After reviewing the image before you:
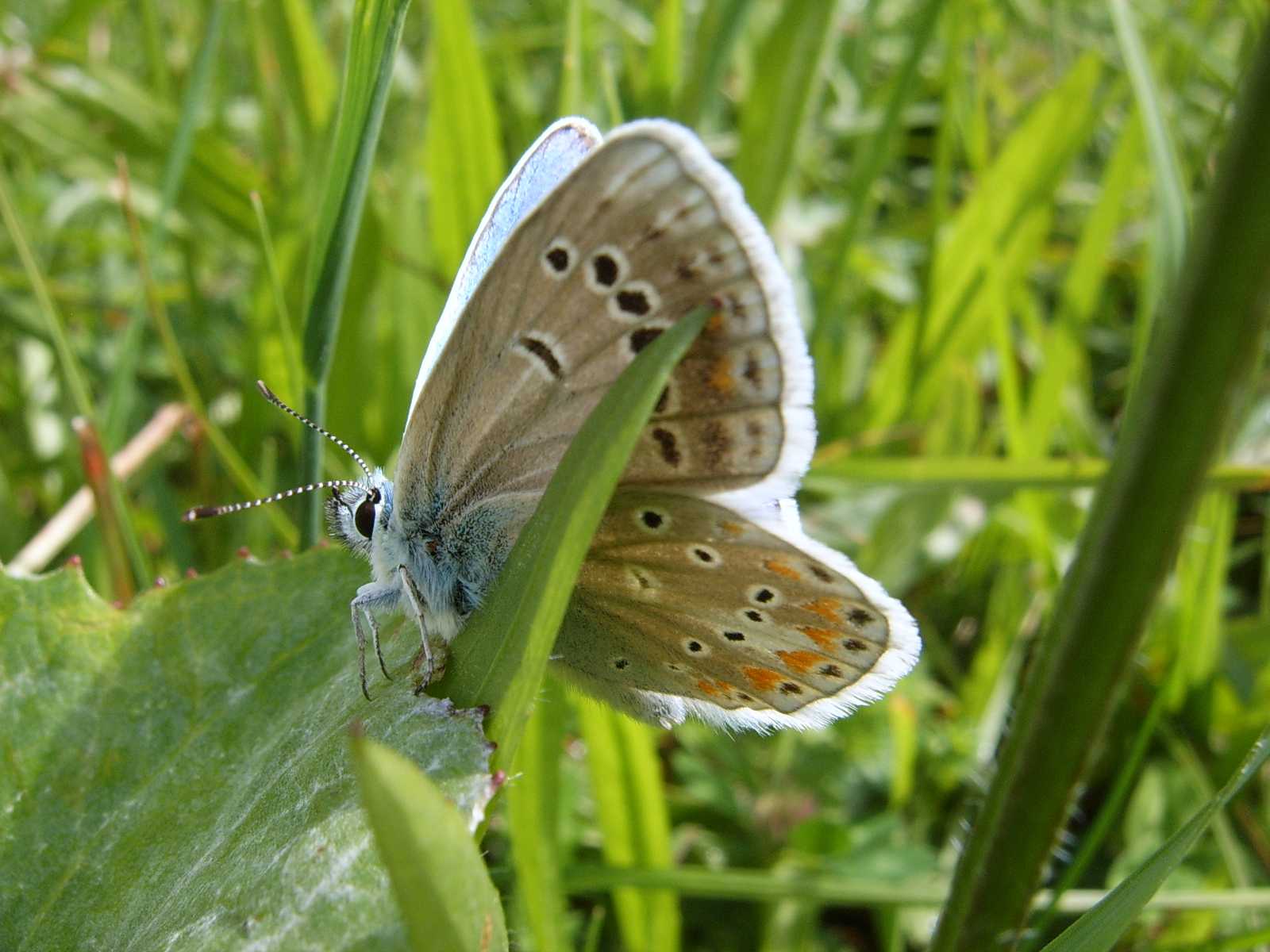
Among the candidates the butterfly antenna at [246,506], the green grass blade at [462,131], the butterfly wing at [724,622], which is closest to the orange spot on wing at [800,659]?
the butterfly wing at [724,622]

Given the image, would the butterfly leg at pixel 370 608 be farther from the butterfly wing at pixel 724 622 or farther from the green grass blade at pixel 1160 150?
the green grass blade at pixel 1160 150

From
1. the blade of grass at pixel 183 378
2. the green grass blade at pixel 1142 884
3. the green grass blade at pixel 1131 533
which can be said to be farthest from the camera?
the blade of grass at pixel 183 378

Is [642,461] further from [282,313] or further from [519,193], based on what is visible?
[282,313]

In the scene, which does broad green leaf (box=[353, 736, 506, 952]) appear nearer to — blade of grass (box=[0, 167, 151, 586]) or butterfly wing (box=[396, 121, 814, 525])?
butterfly wing (box=[396, 121, 814, 525])

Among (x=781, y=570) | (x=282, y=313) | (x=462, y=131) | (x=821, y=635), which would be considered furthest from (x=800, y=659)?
(x=462, y=131)

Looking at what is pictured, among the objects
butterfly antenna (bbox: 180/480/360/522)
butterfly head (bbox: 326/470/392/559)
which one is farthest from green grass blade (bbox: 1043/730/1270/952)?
butterfly antenna (bbox: 180/480/360/522)

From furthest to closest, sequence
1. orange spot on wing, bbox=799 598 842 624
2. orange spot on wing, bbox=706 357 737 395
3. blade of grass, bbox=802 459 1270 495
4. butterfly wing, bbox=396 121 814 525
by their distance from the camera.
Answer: blade of grass, bbox=802 459 1270 495 → orange spot on wing, bbox=799 598 842 624 → orange spot on wing, bbox=706 357 737 395 → butterfly wing, bbox=396 121 814 525
